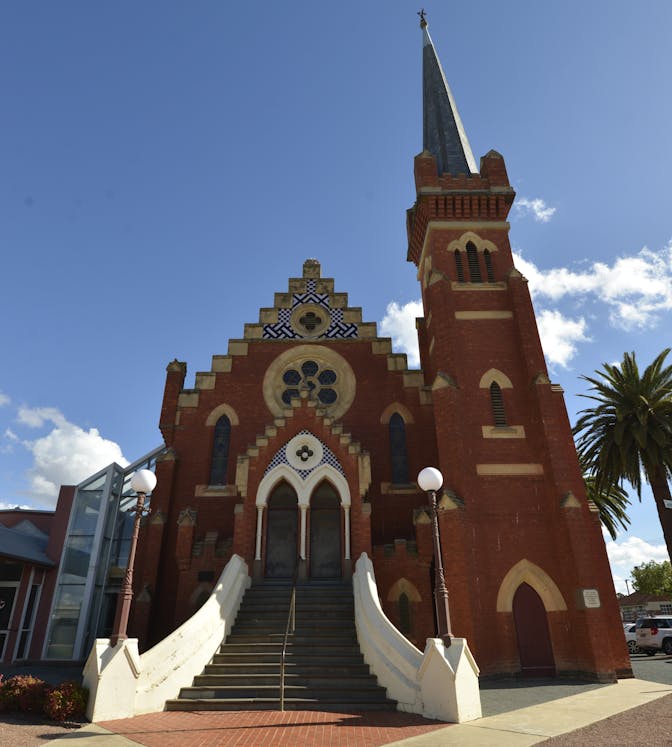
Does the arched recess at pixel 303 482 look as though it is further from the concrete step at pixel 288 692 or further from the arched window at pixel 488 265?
the arched window at pixel 488 265

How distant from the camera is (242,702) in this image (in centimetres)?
1084

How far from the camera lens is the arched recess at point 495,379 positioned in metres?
20.2

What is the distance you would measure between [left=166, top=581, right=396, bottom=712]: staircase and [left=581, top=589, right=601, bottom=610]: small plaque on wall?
7.43 m

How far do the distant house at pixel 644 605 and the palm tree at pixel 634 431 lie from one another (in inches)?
1906

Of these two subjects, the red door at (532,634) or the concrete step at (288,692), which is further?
the red door at (532,634)

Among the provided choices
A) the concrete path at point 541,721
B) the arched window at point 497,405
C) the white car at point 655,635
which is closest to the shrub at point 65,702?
the concrete path at point 541,721

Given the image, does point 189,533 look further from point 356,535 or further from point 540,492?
point 540,492

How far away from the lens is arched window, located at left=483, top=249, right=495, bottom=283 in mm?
22795

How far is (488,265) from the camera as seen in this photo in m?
23.1

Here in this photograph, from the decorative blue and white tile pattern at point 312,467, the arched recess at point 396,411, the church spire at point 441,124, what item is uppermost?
the church spire at point 441,124

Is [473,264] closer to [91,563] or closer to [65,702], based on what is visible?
[65,702]

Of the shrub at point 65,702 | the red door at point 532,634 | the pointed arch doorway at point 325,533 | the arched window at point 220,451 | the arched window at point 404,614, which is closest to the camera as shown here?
the shrub at point 65,702

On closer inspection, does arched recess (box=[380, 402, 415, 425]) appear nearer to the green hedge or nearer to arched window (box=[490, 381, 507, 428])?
arched window (box=[490, 381, 507, 428])

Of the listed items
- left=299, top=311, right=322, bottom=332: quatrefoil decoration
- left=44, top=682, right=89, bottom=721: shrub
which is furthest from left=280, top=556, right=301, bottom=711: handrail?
left=299, top=311, right=322, bottom=332: quatrefoil decoration
